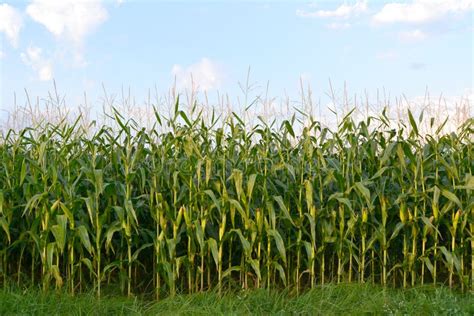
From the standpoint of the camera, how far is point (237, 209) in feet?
18.2

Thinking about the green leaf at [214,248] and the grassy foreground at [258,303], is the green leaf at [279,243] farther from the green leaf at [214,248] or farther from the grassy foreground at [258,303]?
the green leaf at [214,248]

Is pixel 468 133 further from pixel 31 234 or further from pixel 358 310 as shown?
pixel 31 234

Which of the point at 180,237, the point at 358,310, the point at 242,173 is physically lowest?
the point at 358,310

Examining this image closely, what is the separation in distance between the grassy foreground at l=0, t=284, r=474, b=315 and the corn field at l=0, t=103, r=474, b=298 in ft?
0.73

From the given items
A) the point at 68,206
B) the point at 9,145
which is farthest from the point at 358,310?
the point at 9,145

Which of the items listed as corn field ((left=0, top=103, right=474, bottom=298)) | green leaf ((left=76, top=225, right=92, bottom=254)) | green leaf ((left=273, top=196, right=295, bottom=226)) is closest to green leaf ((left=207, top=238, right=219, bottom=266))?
corn field ((left=0, top=103, right=474, bottom=298))

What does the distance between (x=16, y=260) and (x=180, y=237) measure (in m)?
1.98

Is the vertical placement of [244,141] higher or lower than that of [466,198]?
higher

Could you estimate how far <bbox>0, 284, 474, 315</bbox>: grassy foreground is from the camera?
486cm

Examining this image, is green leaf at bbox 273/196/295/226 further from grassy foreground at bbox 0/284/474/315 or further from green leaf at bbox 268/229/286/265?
grassy foreground at bbox 0/284/474/315

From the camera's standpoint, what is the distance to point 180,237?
5.56m

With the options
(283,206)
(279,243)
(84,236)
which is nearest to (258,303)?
(279,243)

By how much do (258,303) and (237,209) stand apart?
93 centimetres

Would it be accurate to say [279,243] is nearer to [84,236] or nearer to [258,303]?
[258,303]
